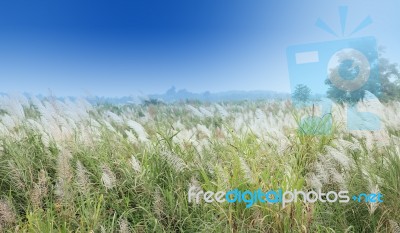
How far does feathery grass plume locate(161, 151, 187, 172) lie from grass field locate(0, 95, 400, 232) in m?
0.01

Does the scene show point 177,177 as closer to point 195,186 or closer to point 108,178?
point 195,186

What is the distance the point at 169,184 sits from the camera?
3.77 meters

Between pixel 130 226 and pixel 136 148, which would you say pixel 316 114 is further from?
pixel 130 226

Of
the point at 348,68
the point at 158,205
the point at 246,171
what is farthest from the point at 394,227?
the point at 348,68

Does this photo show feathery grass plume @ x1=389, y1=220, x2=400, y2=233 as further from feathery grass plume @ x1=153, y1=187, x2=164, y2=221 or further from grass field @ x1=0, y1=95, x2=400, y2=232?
feathery grass plume @ x1=153, y1=187, x2=164, y2=221

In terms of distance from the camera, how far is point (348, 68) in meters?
5.49

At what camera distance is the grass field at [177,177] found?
3.38 metres

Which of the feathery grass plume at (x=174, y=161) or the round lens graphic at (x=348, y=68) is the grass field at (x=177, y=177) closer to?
the feathery grass plume at (x=174, y=161)

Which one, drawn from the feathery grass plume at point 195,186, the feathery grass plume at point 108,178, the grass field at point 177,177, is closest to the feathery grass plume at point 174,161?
the grass field at point 177,177

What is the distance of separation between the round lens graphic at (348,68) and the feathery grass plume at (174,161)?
184 cm

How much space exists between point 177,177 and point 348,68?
2.55m

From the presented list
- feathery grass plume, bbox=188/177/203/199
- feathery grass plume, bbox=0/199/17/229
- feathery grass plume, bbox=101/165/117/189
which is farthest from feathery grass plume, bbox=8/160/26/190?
feathery grass plume, bbox=188/177/203/199

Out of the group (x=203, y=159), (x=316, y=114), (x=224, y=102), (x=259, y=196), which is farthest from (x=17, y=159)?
(x=224, y=102)

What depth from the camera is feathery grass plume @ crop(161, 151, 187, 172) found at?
3.74m
